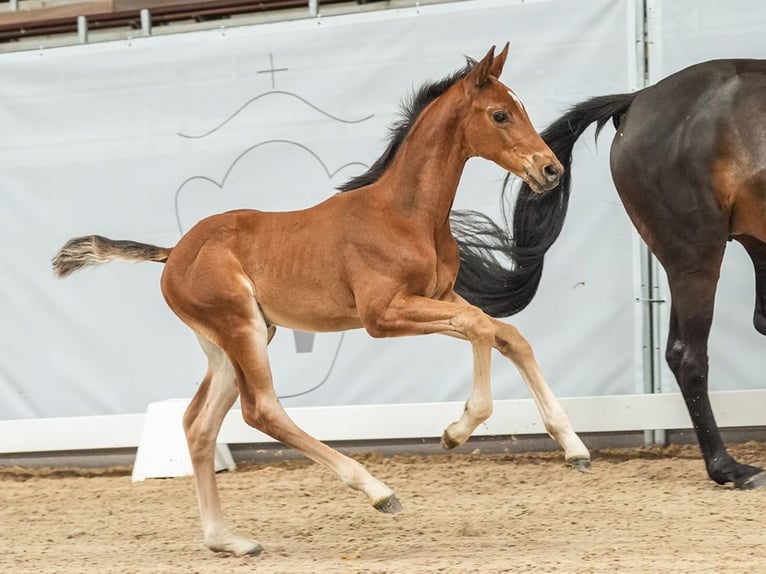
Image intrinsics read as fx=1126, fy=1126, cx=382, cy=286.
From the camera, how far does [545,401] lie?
3660 millimetres

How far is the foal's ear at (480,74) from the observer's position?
12.6 ft

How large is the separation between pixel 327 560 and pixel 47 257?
3.35 m

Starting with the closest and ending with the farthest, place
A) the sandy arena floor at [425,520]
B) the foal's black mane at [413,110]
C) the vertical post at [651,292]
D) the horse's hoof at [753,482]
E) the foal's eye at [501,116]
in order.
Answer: the sandy arena floor at [425,520] → the foal's eye at [501,116] → the foal's black mane at [413,110] → the horse's hoof at [753,482] → the vertical post at [651,292]

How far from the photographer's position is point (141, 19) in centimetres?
687

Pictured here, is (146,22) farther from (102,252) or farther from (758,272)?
(758,272)

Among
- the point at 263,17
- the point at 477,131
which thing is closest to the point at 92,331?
the point at 263,17

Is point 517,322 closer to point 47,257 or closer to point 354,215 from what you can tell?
point 354,215

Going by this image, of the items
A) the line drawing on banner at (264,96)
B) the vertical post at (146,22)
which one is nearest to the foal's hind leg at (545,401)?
the line drawing on banner at (264,96)

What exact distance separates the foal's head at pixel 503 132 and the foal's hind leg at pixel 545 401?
20.1 inches

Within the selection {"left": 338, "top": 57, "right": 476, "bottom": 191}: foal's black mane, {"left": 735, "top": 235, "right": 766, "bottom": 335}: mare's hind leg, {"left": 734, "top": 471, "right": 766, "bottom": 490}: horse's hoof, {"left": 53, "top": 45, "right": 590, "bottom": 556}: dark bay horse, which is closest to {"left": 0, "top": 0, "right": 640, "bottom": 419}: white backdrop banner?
{"left": 735, "top": 235, "right": 766, "bottom": 335}: mare's hind leg

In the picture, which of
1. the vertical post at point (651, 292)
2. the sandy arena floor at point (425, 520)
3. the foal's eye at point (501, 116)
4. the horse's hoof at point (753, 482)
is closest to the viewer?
the sandy arena floor at point (425, 520)

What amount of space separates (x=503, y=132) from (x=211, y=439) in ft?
4.86

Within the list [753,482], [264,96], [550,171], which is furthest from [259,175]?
[753,482]

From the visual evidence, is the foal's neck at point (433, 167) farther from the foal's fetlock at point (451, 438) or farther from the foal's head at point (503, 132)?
the foal's fetlock at point (451, 438)
